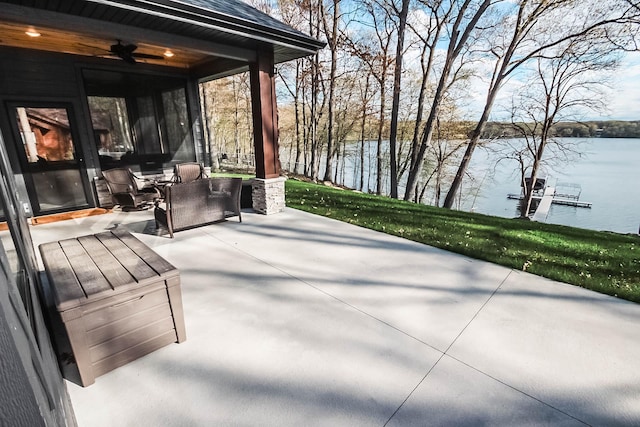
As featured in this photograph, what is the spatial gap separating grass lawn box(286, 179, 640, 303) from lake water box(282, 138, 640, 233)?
11.3 meters

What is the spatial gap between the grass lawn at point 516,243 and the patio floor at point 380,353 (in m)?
0.30

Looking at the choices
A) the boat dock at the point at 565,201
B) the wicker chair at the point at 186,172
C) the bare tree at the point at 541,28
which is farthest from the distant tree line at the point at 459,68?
the boat dock at the point at 565,201

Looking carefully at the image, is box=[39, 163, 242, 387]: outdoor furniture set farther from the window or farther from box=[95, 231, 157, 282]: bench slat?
the window

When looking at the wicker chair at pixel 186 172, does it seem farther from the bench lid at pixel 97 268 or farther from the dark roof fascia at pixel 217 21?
the bench lid at pixel 97 268

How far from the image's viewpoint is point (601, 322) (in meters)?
2.50

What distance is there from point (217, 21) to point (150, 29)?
954mm

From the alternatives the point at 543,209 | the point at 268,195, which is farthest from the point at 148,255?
the point at 543,209

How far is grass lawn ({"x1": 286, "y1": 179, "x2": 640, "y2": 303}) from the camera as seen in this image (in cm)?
325

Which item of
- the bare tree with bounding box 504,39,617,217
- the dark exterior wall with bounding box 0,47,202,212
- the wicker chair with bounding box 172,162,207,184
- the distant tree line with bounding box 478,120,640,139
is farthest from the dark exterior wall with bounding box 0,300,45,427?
the distant tree line with bounding box 478,120,640,139

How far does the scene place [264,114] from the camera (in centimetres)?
533

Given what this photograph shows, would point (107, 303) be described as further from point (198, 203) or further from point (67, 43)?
point (67, 43)

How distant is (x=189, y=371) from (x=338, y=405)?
40.8 inches

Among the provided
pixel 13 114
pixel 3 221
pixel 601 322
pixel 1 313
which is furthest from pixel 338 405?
pixel 13 114

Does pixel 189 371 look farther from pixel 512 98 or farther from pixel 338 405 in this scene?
pixel 512 98
